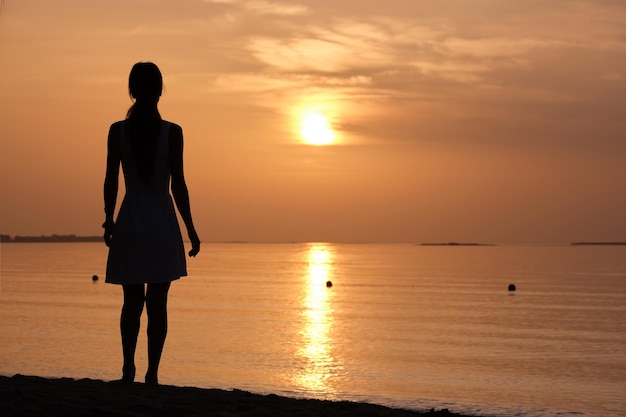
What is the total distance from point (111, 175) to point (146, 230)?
24.0 inches

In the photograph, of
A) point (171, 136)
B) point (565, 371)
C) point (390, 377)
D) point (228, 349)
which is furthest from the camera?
point (228, 349)

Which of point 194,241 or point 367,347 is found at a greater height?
point 194,241

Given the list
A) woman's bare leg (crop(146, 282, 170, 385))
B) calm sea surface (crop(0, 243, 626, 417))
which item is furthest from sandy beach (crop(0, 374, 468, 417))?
calm sea surface (crop(0, 243, 626, 417))

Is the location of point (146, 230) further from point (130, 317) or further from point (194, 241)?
point (130, 317)

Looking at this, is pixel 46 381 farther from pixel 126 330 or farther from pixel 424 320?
pixel 424 320

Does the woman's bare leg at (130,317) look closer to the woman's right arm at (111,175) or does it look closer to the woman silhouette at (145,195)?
the woman silhouette at (145,195)

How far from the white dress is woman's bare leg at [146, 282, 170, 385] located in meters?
0.19

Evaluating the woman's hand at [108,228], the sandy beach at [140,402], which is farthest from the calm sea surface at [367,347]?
the woman's hand at [108,228]

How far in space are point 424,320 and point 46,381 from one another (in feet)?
120

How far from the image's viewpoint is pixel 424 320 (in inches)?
1738

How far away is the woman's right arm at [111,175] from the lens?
7.82m

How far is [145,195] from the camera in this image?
7.78m

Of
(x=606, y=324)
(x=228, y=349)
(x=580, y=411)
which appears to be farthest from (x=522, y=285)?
(x=580, y=411)

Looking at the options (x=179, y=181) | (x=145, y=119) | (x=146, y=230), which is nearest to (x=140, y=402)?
(x=146, y=230)
